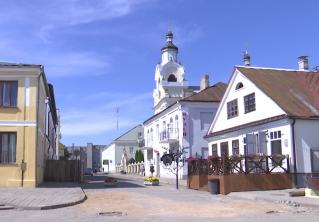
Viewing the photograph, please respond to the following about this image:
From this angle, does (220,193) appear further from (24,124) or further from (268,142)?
(24,124)

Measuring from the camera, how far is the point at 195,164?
102 ft

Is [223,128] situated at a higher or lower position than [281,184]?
higher

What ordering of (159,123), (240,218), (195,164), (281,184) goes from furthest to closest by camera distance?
(159,123) → (195,164) → (281,184) → (240,218)

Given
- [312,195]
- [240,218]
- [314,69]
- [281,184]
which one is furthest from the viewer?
[314,69]

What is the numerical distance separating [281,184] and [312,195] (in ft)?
15.7

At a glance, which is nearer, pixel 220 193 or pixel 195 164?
pixel 220 193

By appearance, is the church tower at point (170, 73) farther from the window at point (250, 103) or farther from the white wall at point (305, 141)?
the white wall at point (305, 141)

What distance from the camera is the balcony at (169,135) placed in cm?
4768

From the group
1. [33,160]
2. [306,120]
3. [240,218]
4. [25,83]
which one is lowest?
[240,218]

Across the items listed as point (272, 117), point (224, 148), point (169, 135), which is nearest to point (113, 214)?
point (272, 117)

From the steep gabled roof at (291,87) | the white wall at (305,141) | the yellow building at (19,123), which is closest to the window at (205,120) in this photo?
the steep gabled roof at (291,87)

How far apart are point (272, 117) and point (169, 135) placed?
23.2 m

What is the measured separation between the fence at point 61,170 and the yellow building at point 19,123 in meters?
8.55

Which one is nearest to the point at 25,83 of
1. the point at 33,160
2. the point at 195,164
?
the point at 33,160
